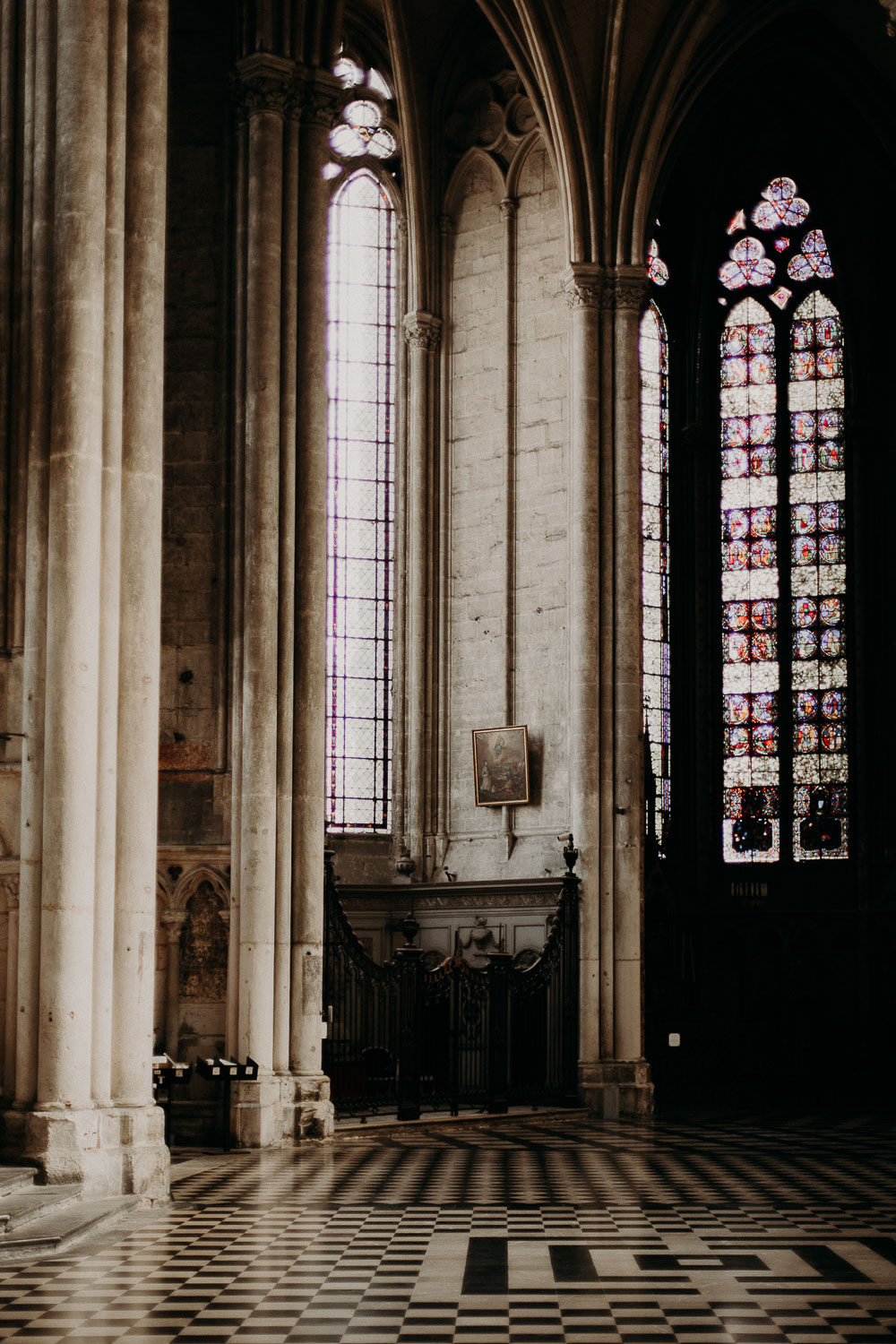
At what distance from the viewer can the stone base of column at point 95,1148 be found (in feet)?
42.4

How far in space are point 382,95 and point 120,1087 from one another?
63.2 feet

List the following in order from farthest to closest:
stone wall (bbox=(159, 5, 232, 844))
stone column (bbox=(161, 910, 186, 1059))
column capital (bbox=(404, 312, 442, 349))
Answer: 1. column capital (bbox=(404, 312, 442, 349))
2. stone wall (bbox=(159, 5, 232, 844))
3. stone column (bbox=(161, 910, 186, 1059))

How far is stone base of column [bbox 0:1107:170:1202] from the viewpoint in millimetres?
12938

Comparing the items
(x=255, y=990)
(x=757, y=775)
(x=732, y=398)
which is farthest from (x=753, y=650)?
(x=255, y=990)

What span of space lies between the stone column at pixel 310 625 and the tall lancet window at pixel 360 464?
7.34 m

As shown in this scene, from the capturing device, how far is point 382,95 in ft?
93.7

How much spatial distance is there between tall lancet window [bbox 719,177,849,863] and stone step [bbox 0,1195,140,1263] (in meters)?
19.5

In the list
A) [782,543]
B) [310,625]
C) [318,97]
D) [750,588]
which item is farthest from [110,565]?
[782,543]

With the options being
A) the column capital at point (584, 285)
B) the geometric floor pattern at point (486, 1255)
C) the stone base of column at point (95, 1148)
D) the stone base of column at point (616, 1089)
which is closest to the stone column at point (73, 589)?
the stone base of column at point (95, 1148)

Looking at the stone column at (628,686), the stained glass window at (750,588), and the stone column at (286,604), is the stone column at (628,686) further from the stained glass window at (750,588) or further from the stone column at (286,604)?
the stained glass window at (750,588)

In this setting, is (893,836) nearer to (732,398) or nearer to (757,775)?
(757,775)

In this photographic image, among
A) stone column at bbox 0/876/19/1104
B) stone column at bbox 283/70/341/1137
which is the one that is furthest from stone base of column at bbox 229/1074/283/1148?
stone column at bbox 0/876/19/1104

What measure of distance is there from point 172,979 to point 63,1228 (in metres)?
7.08

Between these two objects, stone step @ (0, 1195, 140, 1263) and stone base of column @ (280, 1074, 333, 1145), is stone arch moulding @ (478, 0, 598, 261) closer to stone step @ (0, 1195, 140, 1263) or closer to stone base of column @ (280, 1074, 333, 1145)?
stone base of column @ (280, 1074, 333, 1145)
